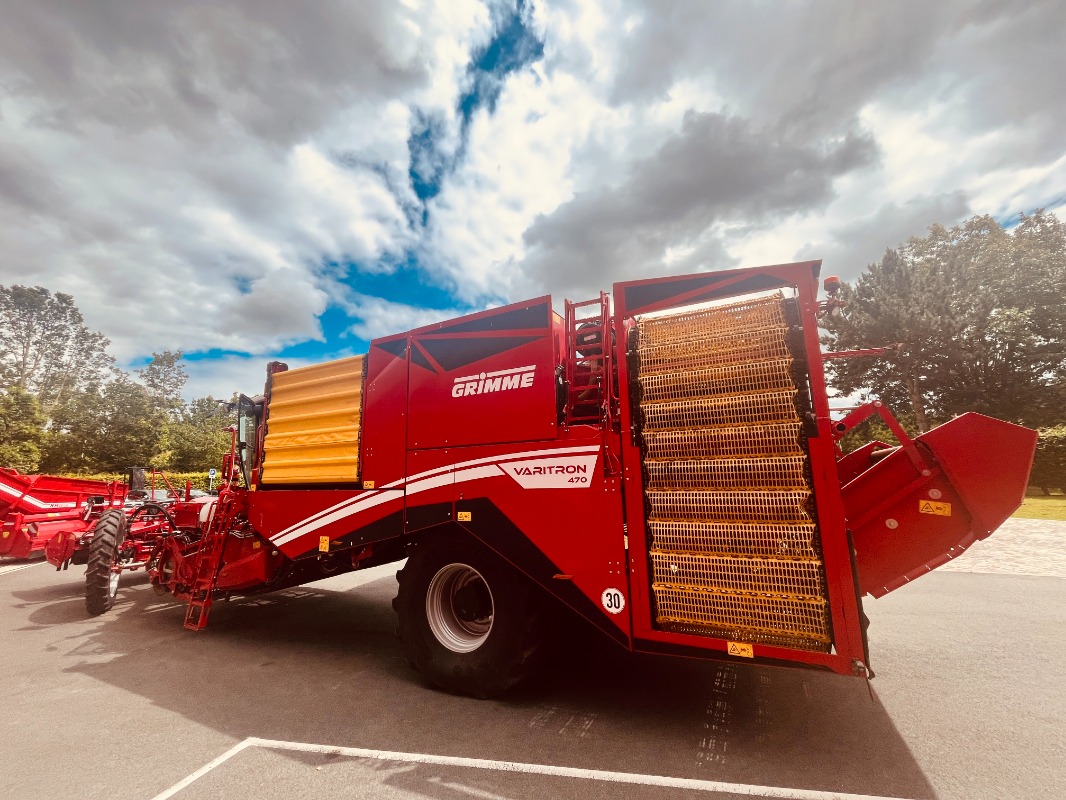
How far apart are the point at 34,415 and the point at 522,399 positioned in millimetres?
37637

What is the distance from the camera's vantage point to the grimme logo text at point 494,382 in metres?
4.12

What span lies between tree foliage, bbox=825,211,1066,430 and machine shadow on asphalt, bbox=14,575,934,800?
21.4 meters

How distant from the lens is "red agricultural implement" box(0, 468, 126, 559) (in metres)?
9.09

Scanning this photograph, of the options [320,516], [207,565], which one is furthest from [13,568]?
[320,516]

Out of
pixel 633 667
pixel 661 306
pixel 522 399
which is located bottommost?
pixel 633 667

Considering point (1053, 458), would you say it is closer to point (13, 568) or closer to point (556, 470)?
point (556, 470)

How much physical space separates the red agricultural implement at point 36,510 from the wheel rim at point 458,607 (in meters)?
7.86

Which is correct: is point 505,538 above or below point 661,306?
below

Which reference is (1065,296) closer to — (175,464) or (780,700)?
(780,700)

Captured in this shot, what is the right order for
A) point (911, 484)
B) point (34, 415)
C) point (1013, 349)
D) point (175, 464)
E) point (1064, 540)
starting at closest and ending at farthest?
point (911, 484) → point (1064, 540) → point (1013, 349) → point (34, 415) → point (175, 464)

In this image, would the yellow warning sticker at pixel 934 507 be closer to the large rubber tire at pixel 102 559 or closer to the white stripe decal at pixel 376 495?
the white stripe decal at pixel 376 495

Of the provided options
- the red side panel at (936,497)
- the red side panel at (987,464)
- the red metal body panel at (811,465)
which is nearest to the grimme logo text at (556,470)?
the red metal body panel at (811,465)

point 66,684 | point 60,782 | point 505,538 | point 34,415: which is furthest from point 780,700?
point 34,415

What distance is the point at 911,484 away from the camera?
328cm
